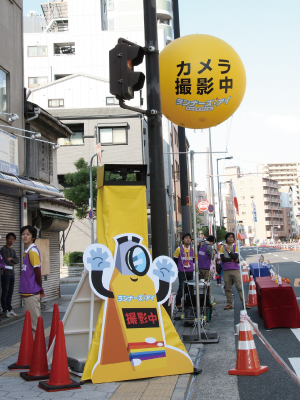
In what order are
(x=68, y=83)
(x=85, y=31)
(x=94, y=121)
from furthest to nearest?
(x=85, y=31) → (x=68, y=83) → (x=94, y=121)

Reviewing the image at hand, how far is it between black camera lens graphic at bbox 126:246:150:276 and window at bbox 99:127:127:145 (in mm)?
30785

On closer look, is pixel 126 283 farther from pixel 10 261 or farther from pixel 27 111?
pixel 27 111

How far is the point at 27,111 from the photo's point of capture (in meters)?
13.3

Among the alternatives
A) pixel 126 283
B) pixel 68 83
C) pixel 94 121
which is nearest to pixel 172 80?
pixel 126 283

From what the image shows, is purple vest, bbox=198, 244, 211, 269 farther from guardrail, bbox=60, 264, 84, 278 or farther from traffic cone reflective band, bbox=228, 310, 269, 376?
guardrail, bbox=60, 264, 84, 278

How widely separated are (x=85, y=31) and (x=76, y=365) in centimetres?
4724

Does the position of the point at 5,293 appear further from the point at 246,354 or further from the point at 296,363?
the point at 296,363

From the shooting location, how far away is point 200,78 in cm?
646

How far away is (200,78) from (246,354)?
12.8 feet

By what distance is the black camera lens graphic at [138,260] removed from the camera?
5.77 m

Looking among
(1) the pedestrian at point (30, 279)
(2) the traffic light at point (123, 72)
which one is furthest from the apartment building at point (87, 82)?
(2) the traffic light at point (123, 72)

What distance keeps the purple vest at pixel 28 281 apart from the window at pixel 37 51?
46.5 meters

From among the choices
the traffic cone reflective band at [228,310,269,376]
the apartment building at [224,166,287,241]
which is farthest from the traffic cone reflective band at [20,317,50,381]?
the apartment building at [224,166,287,241]

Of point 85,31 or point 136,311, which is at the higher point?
point 85,31
